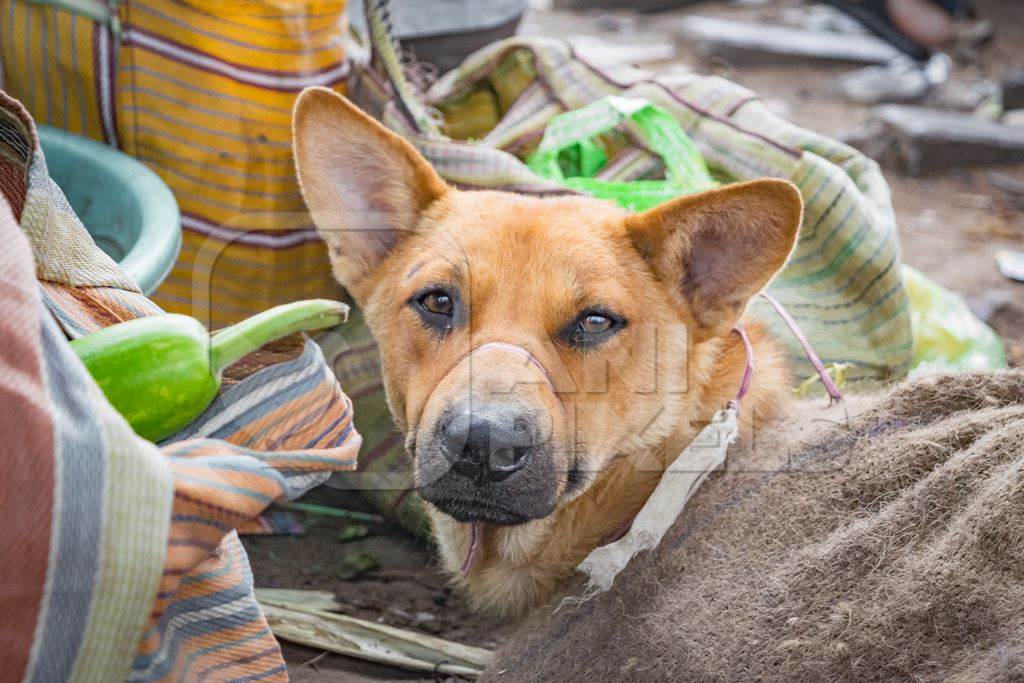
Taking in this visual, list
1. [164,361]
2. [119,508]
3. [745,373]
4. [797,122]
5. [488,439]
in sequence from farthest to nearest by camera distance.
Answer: [797,122]
[745,373]
[488,439]
[164,361]
[119,508]

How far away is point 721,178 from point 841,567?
6.64ft

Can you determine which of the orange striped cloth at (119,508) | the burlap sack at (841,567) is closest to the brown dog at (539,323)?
the burlap sack at (841,567)

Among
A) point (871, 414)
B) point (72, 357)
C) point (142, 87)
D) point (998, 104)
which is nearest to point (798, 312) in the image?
point (871, 414)

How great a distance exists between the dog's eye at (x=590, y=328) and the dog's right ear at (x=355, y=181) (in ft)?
1.99

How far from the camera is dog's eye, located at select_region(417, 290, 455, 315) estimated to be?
8.52 feet

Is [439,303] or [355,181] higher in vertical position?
[355,181]

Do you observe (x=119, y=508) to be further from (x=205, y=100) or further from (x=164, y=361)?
(x=205, y=100)

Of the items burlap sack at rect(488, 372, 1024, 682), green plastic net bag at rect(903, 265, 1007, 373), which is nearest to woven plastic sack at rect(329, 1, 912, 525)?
green plastic net bag at rect(903, 265, 1007, 373)

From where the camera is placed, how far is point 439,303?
8.56ft

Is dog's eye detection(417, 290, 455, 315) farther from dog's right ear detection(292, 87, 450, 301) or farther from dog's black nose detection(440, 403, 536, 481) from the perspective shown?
dog's black nose detection(440, 403, 536, 481)

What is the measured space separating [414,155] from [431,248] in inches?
10.2

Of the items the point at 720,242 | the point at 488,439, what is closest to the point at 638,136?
the point at 720,242

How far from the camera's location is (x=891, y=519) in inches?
78.2

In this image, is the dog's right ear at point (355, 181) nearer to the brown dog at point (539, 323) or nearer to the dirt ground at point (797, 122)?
the brown dog at point (539, 323)
